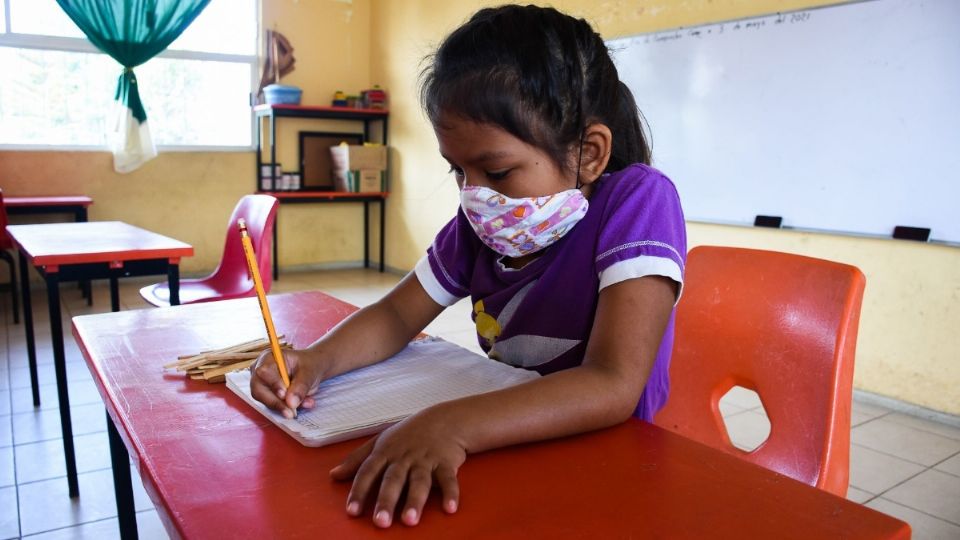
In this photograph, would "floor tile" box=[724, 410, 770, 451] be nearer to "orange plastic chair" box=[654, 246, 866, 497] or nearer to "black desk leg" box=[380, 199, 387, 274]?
"orange plastic chair" box=[654, 246, 866, 497]

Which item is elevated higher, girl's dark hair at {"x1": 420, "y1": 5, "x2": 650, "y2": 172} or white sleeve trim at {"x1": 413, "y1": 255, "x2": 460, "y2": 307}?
girl's dark hair at {"x1": 420, "y1": 5, "x2": 650, "y2": 172}

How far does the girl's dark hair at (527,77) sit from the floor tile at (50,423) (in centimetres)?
208

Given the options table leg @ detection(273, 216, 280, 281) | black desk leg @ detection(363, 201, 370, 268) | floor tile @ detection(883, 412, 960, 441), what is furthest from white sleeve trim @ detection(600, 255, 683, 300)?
black desk leg @ detection(363, 201, 370, 268)

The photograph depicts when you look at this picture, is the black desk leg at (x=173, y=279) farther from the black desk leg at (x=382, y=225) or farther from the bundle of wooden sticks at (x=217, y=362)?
the black desk leg at (x=382, y=225)

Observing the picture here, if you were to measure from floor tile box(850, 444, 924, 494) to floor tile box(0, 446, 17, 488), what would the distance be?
2533 millimetres

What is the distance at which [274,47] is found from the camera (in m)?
5.41

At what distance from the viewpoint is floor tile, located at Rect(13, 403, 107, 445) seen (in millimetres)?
2320

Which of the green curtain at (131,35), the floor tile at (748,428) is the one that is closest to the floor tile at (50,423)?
the floor tile at (748,428)

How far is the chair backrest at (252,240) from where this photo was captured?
104 inches

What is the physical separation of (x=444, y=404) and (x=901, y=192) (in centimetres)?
269

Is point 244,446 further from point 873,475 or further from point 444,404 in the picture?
point 873,475

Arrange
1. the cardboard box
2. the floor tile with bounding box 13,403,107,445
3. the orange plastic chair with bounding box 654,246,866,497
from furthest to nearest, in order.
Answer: the cardboard box, the floor tile with bounding box 13,403,107,445, the orange plastic chair with bounding box 654,246,866,497

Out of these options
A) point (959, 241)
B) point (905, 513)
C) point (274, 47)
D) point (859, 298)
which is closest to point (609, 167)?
point (859, 298)

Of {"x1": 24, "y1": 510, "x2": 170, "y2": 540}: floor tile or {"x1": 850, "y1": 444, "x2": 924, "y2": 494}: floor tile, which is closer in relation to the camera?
{"x1": 24, "y1": 510, "x2": 170, "y2": 540}: floor tile
